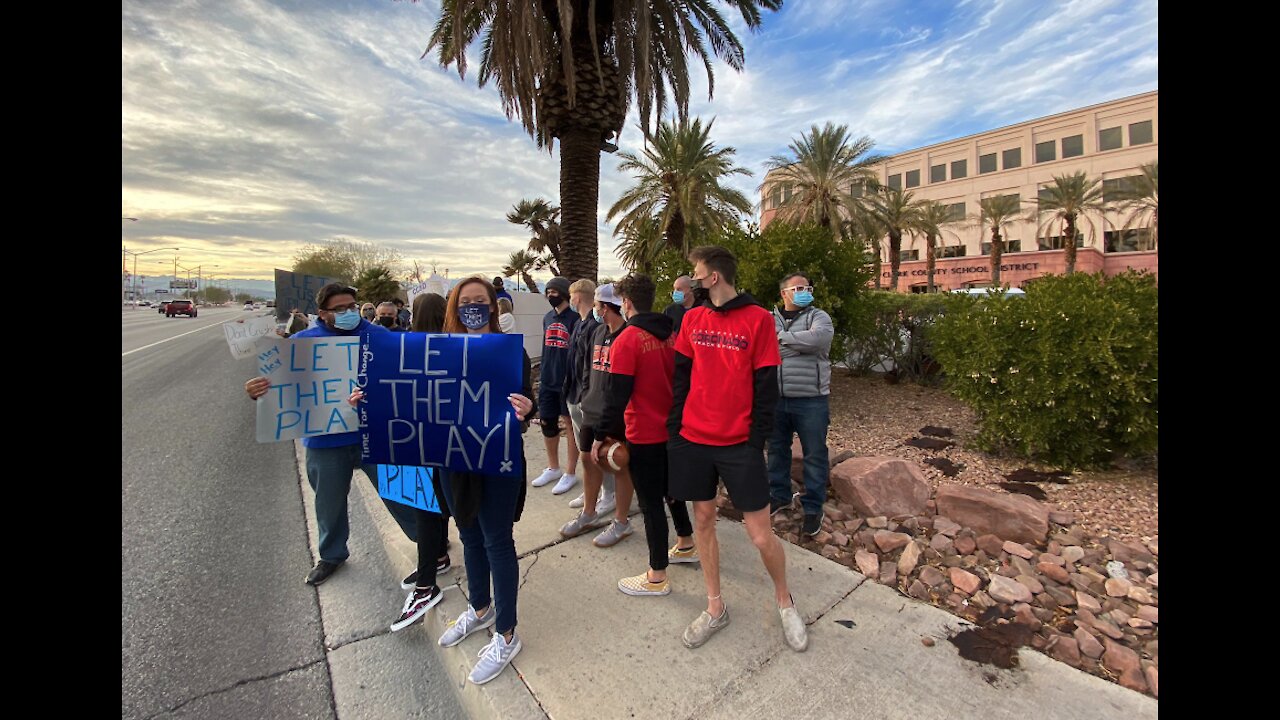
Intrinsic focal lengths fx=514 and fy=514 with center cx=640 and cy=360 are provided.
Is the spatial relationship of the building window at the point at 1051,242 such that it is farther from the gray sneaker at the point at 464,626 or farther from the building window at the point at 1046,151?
the gray sneaker at the point at 464,626

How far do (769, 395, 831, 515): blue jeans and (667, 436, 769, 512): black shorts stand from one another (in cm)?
118

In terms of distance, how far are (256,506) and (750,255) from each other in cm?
671

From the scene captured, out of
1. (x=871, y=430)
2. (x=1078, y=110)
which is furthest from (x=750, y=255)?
(x=1078, y=110)

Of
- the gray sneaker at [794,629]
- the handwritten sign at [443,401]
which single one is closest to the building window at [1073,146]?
the gray sneaker at [794,629]

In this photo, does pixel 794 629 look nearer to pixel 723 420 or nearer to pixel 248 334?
pixel 723 420

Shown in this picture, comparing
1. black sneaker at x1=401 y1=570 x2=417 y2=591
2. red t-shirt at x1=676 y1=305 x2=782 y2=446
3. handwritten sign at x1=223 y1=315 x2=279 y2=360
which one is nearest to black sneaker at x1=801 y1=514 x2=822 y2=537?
red t-shirt at x1=676 y1=305 x2=782 y2=446

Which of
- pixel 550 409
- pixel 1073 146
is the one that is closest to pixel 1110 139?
pixel 1073 146

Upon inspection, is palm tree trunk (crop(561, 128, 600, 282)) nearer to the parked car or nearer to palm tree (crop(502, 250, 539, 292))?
palm tree (crop(502, 250, 539, 292))

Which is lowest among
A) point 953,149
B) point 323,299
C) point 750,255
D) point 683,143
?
point 323,299

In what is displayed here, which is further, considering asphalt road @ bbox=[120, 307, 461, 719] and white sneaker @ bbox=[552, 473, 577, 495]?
white sneaker @ bbox=[552, 473, 577, 495]

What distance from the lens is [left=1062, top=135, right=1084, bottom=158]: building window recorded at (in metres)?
42.9

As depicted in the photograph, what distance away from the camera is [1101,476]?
14.2 ft

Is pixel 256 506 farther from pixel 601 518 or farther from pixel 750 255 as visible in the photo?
pixel 750 255

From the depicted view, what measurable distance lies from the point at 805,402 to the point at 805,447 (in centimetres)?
35
